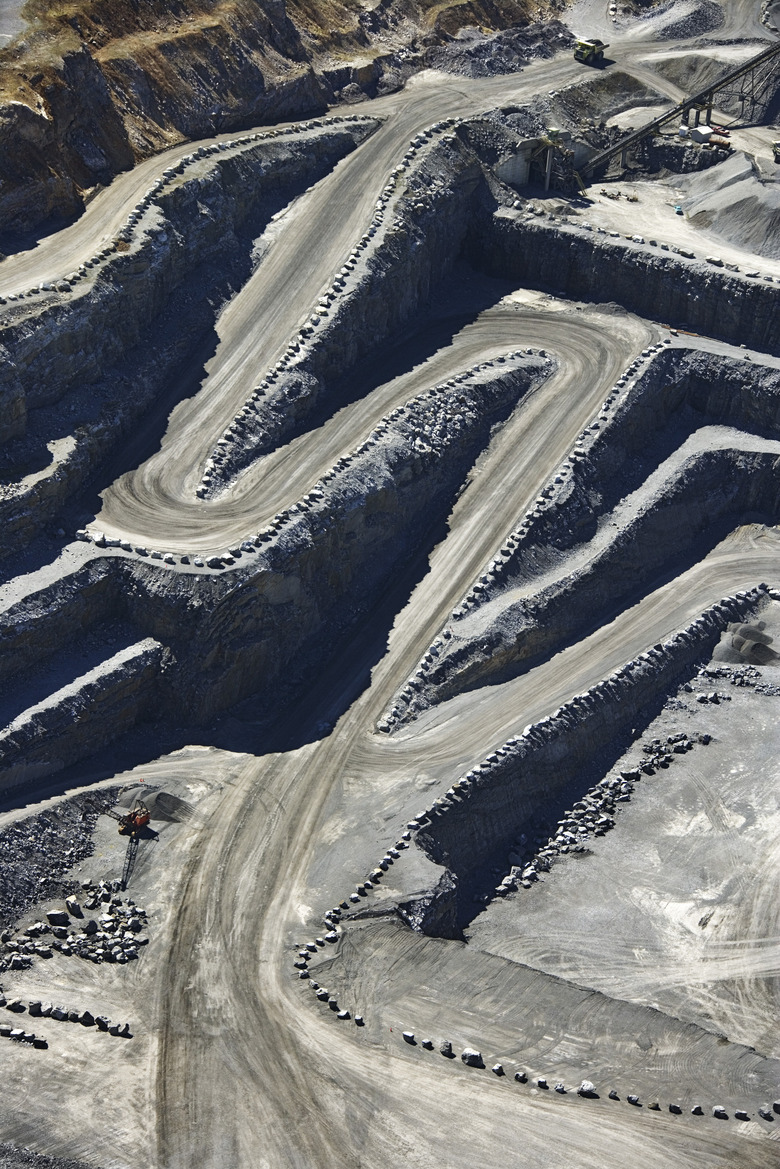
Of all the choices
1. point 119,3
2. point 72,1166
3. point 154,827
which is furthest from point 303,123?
point 72,1166

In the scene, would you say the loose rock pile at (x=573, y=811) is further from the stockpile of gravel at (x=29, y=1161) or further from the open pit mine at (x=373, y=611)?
the stockpile of gravel at (x=29, y=1161)

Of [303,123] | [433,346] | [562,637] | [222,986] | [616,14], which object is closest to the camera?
[222,986]

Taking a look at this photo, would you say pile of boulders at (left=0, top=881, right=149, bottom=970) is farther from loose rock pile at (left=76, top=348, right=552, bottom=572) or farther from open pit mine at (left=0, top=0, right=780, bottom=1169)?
loose rock pile at (left=76, top=348, right=552, bottom=572)

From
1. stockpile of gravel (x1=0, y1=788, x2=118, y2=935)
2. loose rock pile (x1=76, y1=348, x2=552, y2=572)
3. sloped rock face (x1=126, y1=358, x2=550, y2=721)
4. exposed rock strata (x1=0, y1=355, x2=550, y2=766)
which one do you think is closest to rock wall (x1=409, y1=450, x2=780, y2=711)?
sloped rock face (x1=126, y1=358, x2=550, y2=721)

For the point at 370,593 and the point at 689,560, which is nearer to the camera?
the point at 370,593

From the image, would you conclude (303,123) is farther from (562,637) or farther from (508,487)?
(562,637)

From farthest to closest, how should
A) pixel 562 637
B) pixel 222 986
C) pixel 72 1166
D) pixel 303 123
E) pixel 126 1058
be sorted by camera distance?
pixel 303 123
pixel 562 637
pixel 222 986
pixel 126 1058
pixel 72 1166
